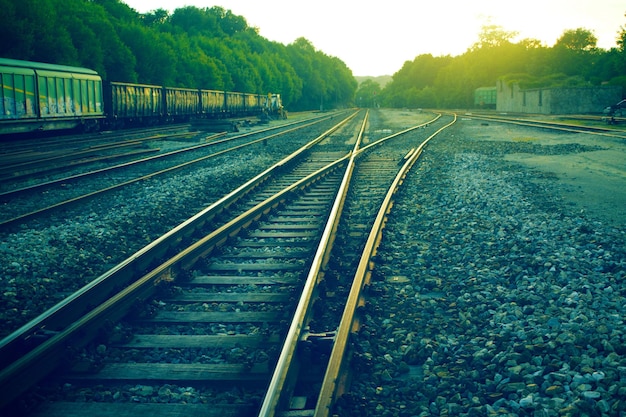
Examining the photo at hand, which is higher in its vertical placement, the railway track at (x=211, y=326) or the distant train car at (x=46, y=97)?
the distant train car at (x=46, y=97)

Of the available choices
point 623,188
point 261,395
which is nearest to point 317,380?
point 261,395

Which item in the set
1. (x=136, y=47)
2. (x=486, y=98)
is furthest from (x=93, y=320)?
(x=486, y=98)

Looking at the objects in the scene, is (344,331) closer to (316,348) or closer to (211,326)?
(316,348)

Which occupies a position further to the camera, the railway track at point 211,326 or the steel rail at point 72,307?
the steel rail at point 72,307

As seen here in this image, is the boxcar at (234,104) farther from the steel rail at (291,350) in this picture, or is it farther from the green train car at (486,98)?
the green train car at (486,98)

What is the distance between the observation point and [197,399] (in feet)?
10.7

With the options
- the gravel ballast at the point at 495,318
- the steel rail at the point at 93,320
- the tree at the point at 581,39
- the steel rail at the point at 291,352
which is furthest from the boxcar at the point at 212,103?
the tree at the point at 581,39

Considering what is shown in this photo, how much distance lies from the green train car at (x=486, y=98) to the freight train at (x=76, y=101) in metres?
54.6

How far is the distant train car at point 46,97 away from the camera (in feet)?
66.3

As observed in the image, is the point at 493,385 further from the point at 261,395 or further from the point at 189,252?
the point at 189,252

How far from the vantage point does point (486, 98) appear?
81.1 meters

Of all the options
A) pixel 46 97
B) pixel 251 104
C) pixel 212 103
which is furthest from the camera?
pixel 251 104

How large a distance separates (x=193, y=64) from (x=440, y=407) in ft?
192

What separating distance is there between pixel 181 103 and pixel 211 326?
105 feet
